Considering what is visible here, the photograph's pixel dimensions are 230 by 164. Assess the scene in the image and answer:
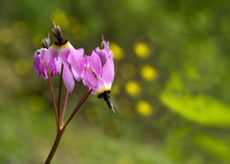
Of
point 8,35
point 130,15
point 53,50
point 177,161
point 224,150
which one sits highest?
point 130,15

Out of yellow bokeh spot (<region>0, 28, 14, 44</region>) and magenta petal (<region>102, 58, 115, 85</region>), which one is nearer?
magenta petal (<region>102, 58, 115, 85</region>)

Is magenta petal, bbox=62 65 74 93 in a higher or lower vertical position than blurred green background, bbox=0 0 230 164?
lower

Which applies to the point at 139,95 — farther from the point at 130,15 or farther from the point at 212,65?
the point at 130,15

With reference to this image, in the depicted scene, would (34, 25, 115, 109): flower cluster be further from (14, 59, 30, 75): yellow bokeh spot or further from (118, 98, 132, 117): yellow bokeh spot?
(14, 59, 30, 75): yellow bokeh spot

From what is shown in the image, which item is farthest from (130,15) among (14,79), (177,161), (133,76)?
(177,161)

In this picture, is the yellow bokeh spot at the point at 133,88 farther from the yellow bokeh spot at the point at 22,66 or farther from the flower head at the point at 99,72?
the flower head at the point at 99,72

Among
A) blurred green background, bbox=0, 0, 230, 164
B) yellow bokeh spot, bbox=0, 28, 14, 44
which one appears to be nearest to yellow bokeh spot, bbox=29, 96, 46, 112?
blurred green background, bbox=0, 0, 230, 164
